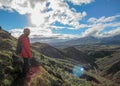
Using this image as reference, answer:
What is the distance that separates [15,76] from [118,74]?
444ft

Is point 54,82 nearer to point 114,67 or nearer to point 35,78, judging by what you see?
point 35,78

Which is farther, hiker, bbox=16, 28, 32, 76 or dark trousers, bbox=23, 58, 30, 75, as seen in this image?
dark trousers, bbox=23, 58, 30, 75

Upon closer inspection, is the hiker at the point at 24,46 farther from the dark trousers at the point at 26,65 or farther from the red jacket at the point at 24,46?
the dark trousers at the point at 26,65

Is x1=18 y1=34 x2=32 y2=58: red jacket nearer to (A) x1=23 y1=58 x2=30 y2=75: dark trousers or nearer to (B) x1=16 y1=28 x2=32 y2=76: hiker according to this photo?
(B) x1=16 y1=28 x2=32 y2=76: hiker

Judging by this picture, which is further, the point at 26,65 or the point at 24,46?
the point at 26,65

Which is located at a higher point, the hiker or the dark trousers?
the hiker

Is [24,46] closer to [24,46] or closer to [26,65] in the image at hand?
[24,46]

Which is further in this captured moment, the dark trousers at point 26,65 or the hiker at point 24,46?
the dark trousers at point 26,65

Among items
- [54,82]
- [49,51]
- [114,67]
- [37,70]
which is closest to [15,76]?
[37,70]

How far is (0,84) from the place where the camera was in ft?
62.9

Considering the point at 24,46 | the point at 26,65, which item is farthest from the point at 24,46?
the point at 26,65

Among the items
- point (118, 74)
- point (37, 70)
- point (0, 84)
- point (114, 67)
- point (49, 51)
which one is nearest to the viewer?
point (0, 84)

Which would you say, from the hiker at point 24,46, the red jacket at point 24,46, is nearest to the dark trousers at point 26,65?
the hiker at point 24,46

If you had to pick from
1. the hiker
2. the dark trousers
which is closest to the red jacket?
the hiker
